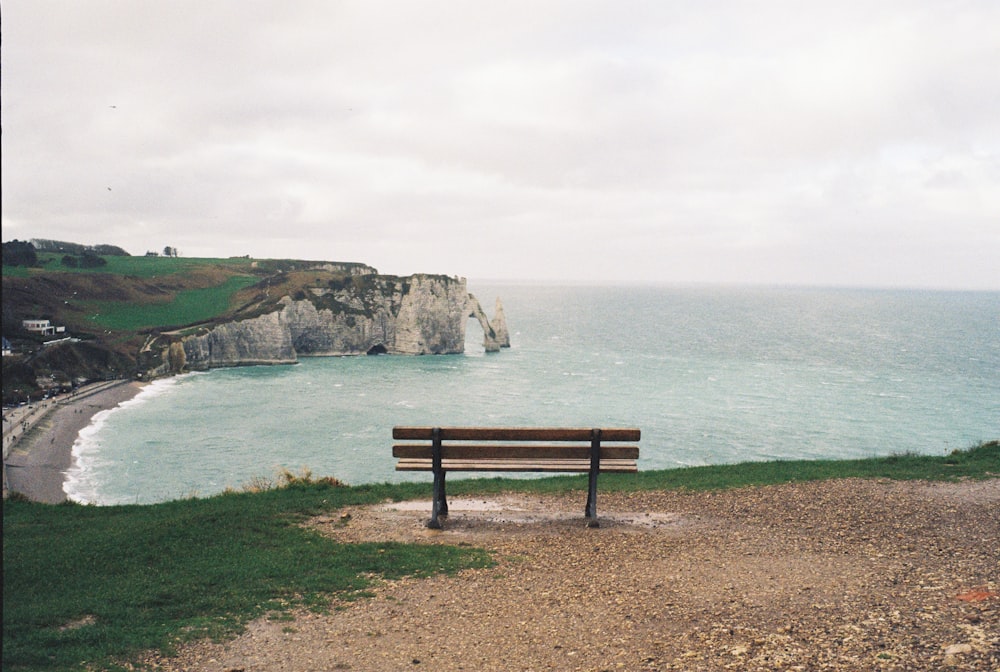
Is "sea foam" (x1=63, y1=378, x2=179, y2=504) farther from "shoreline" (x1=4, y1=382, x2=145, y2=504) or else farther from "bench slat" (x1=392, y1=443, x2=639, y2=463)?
"bench slat" (x1=392, y1=443, x2=639, y2=463)

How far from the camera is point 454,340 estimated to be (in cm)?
10950

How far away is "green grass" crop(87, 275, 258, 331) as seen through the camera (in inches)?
3802

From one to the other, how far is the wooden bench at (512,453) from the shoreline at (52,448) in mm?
22623

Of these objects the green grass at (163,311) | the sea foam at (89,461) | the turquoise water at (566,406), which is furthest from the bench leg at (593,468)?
the green grass at (163,311)

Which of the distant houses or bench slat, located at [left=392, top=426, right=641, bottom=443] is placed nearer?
bench slat, located at [left=392, top=426, right=641, bottom=443]

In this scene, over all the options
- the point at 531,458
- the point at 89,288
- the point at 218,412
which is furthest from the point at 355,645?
the point at 89,288

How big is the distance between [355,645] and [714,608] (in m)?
3.74

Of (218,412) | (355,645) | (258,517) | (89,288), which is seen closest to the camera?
(355,645)

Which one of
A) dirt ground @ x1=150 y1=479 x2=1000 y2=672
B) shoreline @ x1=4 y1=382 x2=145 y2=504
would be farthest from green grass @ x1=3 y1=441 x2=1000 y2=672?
shoreline @ x1=4 y1=382 x2=145 y2=504

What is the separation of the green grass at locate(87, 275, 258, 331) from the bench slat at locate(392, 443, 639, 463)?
319 ft

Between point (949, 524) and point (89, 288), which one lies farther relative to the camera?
point (89, 288)

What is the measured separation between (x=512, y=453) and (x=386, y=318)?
10094cm

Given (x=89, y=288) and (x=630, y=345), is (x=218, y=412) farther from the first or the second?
(x=630, y=345)

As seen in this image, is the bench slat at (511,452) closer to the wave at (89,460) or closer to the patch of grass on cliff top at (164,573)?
the patch of grass on cliff top at (164,573)
